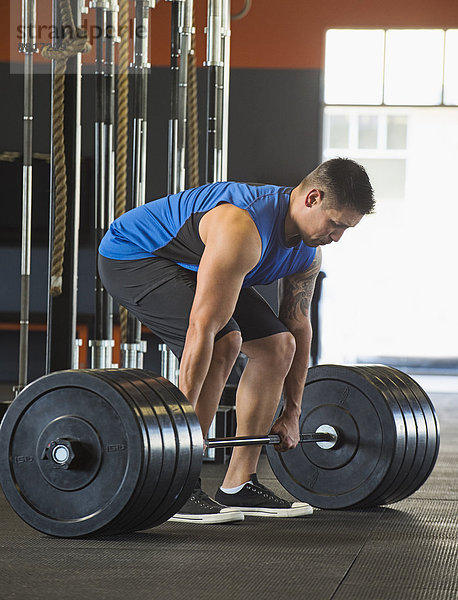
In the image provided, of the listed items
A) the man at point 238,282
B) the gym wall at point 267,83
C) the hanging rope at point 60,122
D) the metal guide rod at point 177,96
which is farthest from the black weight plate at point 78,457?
the gym wall at point 267,83

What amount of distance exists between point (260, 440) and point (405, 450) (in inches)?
16.9

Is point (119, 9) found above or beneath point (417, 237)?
above

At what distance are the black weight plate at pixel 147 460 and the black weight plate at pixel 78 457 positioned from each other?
1cm

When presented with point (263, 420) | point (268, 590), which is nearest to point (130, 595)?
point (268, 590)

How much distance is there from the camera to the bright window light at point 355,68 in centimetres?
830

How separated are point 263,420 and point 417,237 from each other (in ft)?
23.2

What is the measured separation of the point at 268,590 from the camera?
1.63m

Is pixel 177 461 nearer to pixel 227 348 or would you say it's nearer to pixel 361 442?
pixel 227 348

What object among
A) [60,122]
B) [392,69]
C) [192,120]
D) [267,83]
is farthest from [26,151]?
[392,69]

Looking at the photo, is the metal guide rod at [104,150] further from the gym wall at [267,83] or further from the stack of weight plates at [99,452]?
the gym wall at [267,83]

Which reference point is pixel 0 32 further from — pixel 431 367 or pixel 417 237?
pixel 431 367

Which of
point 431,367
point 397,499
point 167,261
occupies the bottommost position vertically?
point 431,367

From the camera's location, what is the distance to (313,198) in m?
2.24

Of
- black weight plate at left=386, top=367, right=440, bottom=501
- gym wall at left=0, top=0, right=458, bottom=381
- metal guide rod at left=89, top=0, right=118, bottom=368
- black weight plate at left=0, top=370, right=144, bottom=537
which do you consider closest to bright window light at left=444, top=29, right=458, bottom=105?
gym wall at left=0, top=0, right=458, bottom=381
